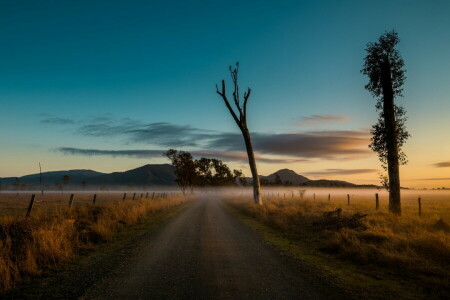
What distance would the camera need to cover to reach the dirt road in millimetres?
5566

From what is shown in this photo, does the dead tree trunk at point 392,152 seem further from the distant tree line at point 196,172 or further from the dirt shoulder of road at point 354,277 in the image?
the distant tree line at point 196,172

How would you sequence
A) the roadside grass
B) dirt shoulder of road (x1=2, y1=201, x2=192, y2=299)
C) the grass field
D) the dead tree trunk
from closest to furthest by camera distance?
dirt shoulder of road (x1=2, y1=201, x2=192, y2=299) < the roadside grass < the dead tree trunk < the grass field

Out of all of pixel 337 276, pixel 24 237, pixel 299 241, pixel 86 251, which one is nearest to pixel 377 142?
pixel 299 241

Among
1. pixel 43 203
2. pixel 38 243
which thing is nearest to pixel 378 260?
pixel 38 243

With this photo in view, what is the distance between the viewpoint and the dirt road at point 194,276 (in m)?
5.57

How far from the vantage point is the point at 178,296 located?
535 centimetres

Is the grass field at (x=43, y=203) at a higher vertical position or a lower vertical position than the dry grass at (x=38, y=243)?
lower

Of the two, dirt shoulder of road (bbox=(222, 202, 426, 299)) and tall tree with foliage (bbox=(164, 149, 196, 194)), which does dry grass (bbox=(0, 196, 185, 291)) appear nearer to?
dirt shoulder of road (bbox=(222, 202, 426, 299))

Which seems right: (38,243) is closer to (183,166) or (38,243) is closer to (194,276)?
(194,276)

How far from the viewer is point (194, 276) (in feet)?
21.7

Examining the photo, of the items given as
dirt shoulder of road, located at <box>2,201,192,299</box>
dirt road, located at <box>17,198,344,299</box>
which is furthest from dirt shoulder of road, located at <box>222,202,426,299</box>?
dirt shoulder of road, located at <box>2,201,192,299</box>

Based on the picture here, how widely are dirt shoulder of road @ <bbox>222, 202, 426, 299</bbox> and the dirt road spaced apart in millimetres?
410

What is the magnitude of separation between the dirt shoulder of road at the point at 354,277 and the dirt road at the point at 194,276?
0.41 meters

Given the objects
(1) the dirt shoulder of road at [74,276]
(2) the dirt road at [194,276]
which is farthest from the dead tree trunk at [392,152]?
(1) the dirt shoulder of road at [74,276]
